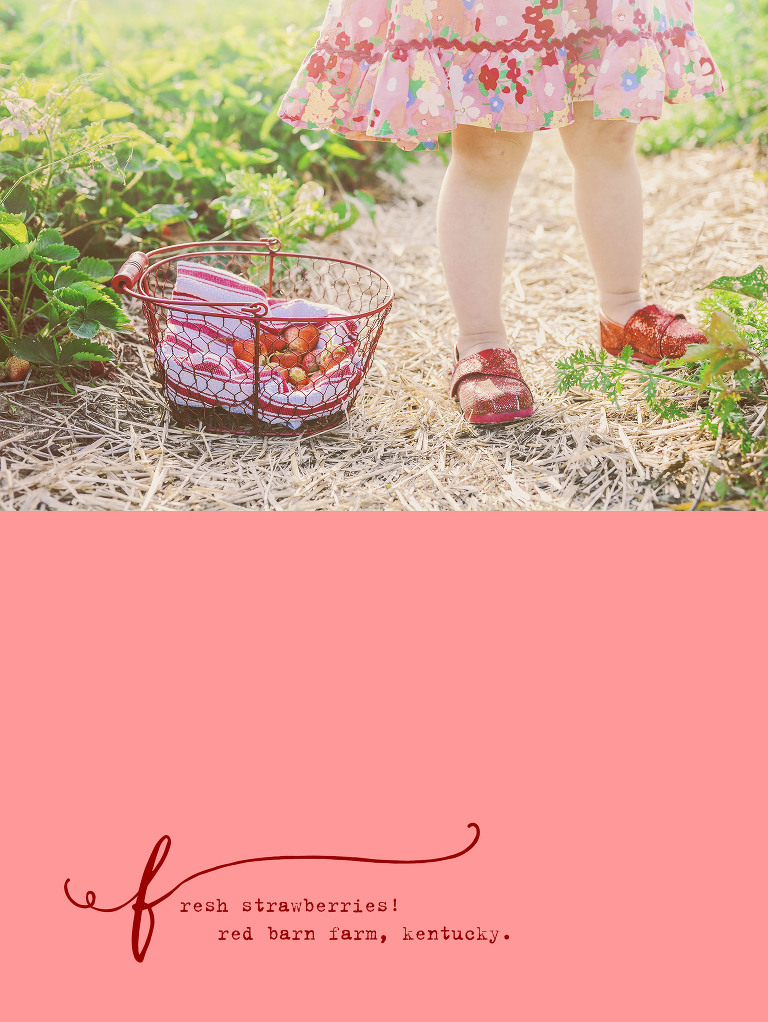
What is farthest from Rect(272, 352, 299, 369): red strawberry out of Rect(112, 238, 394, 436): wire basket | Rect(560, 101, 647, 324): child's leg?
Rect(560, 101, 647, 324): child's leg

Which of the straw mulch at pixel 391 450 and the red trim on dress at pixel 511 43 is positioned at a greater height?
the red trim on dress at pixel 511 43

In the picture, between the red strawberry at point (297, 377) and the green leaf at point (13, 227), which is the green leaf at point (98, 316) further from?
the red strawberry at point (297, 377)

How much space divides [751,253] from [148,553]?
A: 1.72 m

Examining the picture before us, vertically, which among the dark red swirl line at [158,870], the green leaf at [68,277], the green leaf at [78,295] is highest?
the green leaf at [68,277]

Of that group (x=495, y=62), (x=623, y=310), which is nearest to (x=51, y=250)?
(x=495, y=62)

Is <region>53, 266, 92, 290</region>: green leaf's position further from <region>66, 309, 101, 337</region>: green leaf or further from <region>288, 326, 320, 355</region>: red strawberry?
<region>288, 326, 320, 355</region>: red strawberry

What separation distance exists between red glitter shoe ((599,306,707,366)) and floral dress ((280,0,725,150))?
1.24 ft

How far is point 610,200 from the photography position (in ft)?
5.01

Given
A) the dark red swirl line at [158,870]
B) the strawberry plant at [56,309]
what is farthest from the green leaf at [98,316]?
the dark red swirl line at [158,870]

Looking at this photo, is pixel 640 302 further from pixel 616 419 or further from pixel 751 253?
pixel 751 253

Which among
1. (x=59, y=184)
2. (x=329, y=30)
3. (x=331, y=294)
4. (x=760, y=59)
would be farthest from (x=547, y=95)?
(x=760, y=59)

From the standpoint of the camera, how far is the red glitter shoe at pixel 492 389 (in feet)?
4.74

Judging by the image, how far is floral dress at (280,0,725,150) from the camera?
4.18ft

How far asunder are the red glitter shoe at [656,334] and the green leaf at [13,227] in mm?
1072
